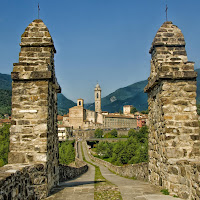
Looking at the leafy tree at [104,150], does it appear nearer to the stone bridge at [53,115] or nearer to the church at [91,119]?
the stone bridge at [53,115]

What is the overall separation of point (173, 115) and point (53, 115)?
369 cm

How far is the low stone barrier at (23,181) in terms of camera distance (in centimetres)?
409

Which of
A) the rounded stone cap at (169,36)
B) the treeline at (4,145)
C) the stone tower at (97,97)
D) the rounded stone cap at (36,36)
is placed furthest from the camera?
the stone tower at (97,97)

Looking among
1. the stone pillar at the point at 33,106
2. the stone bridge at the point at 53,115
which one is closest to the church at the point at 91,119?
the stone bridge at the point at 53,115

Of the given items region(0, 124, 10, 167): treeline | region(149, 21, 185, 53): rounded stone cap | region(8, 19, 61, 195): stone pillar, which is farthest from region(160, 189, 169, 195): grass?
region(0, 124, 10, 167): treeline

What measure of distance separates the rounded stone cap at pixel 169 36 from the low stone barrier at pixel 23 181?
521 centimetres

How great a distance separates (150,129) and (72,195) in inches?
155

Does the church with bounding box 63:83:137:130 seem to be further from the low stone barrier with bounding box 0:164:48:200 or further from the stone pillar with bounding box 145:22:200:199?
the low stone barrier with bounding box 0:164:48:200

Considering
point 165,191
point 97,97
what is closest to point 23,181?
point 165,191

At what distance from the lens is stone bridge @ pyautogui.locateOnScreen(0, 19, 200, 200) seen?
6488 millimetres

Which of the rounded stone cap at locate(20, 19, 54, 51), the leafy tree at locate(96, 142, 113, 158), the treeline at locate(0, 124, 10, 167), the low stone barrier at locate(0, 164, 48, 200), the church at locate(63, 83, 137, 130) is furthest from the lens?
the church at locate(63, 83, 137, 130)

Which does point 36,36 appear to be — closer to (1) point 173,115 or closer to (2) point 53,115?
(2) point 53,115

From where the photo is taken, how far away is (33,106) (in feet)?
22.7

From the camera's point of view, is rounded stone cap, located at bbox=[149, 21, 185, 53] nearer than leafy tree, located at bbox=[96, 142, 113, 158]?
Yes
